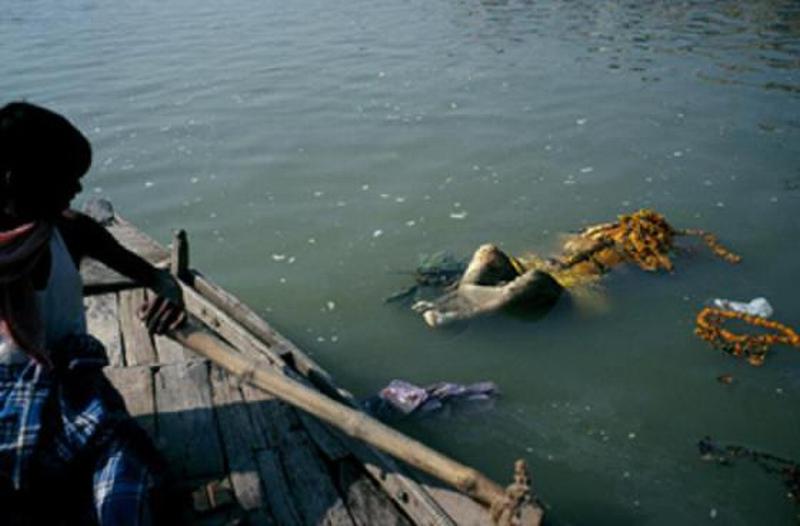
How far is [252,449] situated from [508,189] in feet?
19.9

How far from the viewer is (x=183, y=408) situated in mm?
3814

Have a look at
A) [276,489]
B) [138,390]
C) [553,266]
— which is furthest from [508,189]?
[276,489]

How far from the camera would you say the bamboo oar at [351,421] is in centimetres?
279

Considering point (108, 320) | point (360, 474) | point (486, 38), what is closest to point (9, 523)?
point (360, 474)

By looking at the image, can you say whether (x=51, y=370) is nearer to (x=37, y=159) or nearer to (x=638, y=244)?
(x=37, y=159)

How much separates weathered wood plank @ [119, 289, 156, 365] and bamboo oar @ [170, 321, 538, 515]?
4.34ft

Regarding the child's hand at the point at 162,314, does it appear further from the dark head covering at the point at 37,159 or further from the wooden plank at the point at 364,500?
the wooden plank at the point at 364,500

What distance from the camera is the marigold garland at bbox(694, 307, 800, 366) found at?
18.4 feet

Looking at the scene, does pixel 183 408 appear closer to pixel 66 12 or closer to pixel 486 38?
pixel 486 38

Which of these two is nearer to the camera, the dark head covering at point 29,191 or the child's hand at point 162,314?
the dark head covering at point 29,191

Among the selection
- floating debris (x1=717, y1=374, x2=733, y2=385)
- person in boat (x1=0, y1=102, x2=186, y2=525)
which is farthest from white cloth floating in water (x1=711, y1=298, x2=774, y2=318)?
person in boat (x1=0, y1=102, x2=186, y2=525)

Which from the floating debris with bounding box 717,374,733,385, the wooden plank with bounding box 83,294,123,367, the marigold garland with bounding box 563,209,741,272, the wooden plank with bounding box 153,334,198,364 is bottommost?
the floating debris with bounding box 717,374,733,385

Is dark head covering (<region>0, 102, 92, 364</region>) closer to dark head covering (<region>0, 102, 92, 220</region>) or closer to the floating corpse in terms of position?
dark head covering (<region>0, 102, 92, 220</region>)

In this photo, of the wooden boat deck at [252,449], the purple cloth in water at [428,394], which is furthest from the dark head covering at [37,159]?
the purple cloth in water at [428,394]
